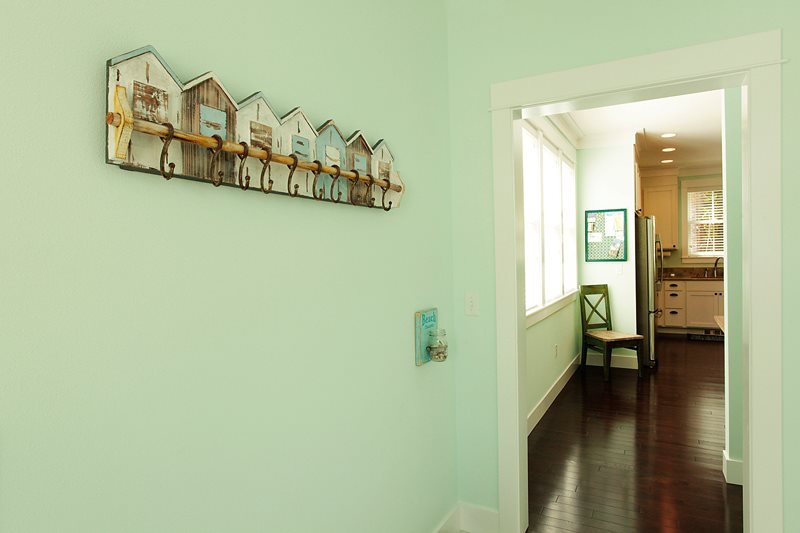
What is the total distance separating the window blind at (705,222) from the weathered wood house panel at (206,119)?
8.74 meters

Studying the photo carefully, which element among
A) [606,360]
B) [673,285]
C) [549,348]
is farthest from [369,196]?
[673,285]

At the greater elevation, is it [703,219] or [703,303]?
[703,219]

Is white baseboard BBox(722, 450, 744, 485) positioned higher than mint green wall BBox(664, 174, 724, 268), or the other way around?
mint green wall BBox(664, 174, 724, 268)

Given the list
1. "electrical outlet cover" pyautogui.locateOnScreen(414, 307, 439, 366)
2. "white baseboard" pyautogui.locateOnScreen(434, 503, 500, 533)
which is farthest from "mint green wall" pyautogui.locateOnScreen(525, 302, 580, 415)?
"electrical outlet cover" pyautogui.locateOnScreen(414, 307, 439, 366)

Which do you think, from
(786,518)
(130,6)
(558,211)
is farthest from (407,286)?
(558,211)

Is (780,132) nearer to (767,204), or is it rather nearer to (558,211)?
(767,204)

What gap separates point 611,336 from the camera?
5340 mm

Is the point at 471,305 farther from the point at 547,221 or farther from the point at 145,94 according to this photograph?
the point at 547,221

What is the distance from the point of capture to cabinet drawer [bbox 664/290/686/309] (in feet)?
25.9

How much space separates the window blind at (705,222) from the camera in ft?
26.5

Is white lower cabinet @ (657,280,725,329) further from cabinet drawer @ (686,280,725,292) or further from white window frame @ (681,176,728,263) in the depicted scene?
white window frame @ (681,176,728,263)

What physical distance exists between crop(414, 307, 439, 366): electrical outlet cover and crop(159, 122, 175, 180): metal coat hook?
130 cm

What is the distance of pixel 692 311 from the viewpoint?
7.83 m

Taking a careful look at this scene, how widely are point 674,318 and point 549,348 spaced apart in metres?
4.59
